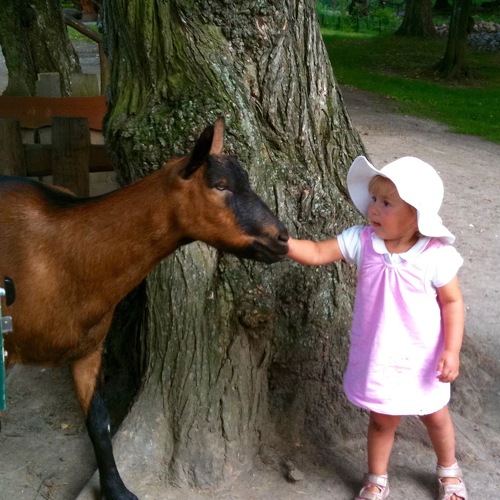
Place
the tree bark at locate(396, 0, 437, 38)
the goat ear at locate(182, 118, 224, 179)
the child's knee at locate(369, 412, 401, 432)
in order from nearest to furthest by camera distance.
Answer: the goat ear at locate(182, 118, 224, 179), the child's knee at locate(369, 412, 401, 432), the tree bark at locate(396, 0, 437, 38)

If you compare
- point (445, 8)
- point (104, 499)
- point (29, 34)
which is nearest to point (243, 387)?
point (104, 499)

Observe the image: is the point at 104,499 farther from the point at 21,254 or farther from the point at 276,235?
the point at 276,235

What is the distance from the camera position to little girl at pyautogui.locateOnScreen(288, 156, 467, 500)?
348cm

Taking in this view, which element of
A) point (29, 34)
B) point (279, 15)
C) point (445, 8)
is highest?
point (279, 15)

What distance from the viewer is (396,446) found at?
438cm

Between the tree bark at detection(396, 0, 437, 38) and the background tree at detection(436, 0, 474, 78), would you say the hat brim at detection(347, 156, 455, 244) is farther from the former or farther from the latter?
the tree bark at detection(396, 0, 437, 38)

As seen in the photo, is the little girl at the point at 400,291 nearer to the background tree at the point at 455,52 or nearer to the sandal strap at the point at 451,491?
the sandal strap at the point at 451,491

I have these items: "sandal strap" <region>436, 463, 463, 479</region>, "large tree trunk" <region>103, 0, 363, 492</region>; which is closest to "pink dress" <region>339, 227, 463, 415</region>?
"sandal strap" <region>436, 463, 463, 479</region>

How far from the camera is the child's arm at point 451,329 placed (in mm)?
3482

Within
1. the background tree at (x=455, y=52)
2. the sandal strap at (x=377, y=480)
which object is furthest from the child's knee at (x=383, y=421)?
the background tree at (x=455, y=52)

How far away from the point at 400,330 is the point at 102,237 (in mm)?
1342

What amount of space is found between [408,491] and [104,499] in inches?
58.5

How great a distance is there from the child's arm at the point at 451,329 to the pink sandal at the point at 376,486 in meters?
0.73

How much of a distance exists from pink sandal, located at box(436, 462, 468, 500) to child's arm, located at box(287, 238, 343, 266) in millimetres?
1183
